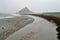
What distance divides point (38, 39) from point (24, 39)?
45.0 inches

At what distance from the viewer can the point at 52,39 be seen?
455 inches

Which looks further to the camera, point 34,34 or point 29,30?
→ point 29,30

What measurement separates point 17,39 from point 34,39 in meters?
1.44

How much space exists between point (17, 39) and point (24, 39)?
0.62 metres

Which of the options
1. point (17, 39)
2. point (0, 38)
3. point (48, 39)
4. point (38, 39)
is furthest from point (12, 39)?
point (48, 39)

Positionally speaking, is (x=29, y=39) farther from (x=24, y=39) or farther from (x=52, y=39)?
(x=52, y=39)

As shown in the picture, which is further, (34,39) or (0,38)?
(0,38)

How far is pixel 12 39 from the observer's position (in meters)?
11.7

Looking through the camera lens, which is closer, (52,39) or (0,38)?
(52,39)

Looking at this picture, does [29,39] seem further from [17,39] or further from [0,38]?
[0,38]

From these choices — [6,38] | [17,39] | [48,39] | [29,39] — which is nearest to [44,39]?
[48,39]

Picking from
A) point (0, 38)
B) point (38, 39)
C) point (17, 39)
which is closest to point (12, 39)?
point (17, 39)

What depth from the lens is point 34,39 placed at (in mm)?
11438

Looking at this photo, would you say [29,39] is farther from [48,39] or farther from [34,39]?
[48,39]
